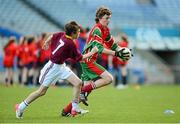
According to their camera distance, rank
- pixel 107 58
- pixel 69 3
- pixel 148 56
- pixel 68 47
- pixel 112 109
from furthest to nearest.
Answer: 1. pixel 69 3
2. pixel 148 56
3. pixel 107 58
4. pixel 112 109
5. pixel 68 47

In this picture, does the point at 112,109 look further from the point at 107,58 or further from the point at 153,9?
the point at 153,9

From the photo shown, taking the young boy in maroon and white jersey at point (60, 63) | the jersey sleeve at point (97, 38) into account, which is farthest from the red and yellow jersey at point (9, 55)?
the young boy in maroon and white jersey at point (60, 63)

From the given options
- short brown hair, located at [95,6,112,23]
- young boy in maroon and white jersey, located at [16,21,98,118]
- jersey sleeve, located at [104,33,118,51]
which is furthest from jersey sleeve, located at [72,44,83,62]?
jersey sleeve, located at [104,33,118,51]

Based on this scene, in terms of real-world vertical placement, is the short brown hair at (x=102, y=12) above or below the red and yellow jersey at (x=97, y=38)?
above

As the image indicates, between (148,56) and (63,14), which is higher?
(63,14)

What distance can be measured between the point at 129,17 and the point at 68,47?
75.1 ft

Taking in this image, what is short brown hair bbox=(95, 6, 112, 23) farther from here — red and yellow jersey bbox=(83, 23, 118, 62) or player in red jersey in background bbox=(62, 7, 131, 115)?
red and yellow jersey bbox=(83, 23, 118, 62)

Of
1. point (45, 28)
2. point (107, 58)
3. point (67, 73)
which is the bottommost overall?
point (67, 73)

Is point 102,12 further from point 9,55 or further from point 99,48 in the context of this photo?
point 9,55

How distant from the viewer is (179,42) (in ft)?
108

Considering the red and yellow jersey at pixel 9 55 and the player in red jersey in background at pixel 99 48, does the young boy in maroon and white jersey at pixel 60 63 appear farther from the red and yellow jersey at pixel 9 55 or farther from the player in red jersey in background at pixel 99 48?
the red and yellow jersey at pixel 9 55

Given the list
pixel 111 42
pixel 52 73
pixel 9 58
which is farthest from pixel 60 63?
pixel 9 58

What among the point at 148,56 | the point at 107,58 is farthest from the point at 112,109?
the point at 148,56

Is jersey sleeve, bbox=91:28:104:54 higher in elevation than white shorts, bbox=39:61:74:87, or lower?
higher
